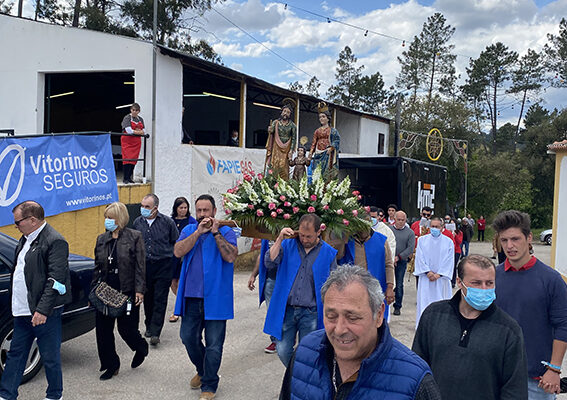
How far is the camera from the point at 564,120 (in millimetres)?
36125

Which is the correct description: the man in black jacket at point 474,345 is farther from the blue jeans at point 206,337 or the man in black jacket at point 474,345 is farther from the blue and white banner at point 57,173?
the blue and white banner at point 57,173

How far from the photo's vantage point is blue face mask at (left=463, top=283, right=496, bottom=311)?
290cm

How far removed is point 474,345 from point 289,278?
6.61 ft

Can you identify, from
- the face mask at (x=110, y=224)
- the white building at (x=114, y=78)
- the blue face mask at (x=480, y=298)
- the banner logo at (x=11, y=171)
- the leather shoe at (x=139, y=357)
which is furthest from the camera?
the white building at (x=114, y=78)

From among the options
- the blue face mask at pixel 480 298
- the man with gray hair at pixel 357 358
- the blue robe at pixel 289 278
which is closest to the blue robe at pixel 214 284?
the blue robe at pixel 289 278

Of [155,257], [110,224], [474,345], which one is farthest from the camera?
[155,257]

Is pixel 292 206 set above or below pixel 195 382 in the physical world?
above

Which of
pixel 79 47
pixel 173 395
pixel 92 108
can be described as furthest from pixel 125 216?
pixel 92 108

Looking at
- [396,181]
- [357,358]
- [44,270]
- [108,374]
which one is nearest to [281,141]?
[108,374]

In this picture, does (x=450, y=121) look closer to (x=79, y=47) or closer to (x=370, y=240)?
(x=79, y=47)

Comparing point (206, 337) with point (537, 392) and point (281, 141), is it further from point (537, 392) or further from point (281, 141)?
point (281, 141)

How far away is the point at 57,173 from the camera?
8734mm

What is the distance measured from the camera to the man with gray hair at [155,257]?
6655 mm

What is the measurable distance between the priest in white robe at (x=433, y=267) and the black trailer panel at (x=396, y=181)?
7484 mm
